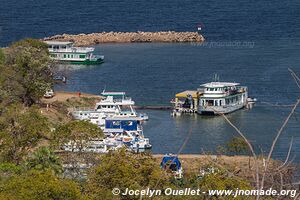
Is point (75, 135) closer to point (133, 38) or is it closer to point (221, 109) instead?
point (221, 109)

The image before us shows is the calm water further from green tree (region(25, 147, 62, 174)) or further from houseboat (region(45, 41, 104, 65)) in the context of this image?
green tree (region(25, 147, 62, 174))

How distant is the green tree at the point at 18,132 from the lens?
830 inches

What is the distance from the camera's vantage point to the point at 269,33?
57.2 meters

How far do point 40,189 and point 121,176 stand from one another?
215 cm

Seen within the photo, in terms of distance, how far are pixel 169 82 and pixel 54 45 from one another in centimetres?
1030

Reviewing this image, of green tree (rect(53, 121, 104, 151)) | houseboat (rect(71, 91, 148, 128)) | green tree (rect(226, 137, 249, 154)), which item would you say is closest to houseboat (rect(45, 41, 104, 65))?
houseboat (rect(71, 91, 148, 128))

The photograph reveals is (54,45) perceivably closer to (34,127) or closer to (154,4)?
(34,127)

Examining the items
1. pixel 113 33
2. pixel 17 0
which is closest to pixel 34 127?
pixel 113 33

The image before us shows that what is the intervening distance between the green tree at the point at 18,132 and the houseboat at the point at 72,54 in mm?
21623

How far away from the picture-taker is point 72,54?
153 ft

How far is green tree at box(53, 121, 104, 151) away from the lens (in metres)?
21.6

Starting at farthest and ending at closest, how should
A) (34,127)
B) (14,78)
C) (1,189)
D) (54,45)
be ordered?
(54,45)
(14,78)
(34,127)
(1,189)

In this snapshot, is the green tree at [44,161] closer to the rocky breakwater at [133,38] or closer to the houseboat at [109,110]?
the houseboat at [109,110]

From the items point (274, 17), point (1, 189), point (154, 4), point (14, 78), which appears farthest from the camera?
point (154, 4)
